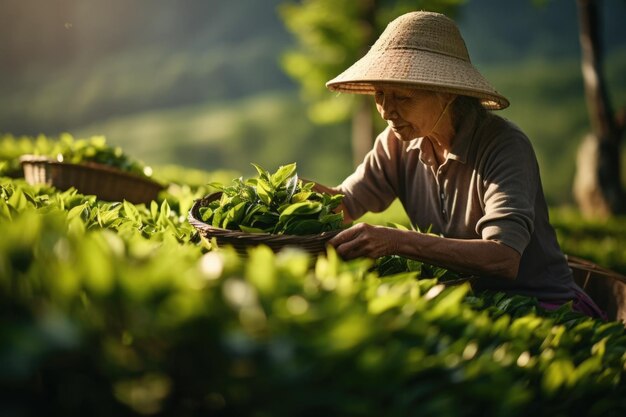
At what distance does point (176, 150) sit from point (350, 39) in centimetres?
1219

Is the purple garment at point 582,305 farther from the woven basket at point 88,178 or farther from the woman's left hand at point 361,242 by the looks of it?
the woven basket at point 88,178

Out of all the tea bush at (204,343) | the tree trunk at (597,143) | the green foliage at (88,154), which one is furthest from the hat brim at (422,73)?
the tree trunk at (597,143)

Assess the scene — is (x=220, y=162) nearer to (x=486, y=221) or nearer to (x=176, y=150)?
(x=176, y=150)

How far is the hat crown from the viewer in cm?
241

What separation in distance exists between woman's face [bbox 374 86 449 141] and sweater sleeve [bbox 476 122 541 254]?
0.28 metres

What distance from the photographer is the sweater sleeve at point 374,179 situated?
10.0 ft

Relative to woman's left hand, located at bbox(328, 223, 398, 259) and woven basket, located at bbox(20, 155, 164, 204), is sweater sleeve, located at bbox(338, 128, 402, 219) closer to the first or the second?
woman's left hand, located at bbox(328, 223, 398, 259)

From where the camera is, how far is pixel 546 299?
264 centimetres

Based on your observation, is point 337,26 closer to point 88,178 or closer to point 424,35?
point 88,178

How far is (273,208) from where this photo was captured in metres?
2.14

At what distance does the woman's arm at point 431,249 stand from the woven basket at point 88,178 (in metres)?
1.73

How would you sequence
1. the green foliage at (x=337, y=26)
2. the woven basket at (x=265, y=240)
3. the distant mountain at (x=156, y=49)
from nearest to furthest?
the woven basket at (x=265, y=240) < the green foliage at (x=337, y=26) < the distant mountain at (x=156, y=49)

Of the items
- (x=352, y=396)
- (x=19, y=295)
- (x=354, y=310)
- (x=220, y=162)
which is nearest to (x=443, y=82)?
(x=354, y=310)

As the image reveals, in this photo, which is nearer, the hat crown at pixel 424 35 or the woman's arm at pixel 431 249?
the woman's arm at pixel 431 249
